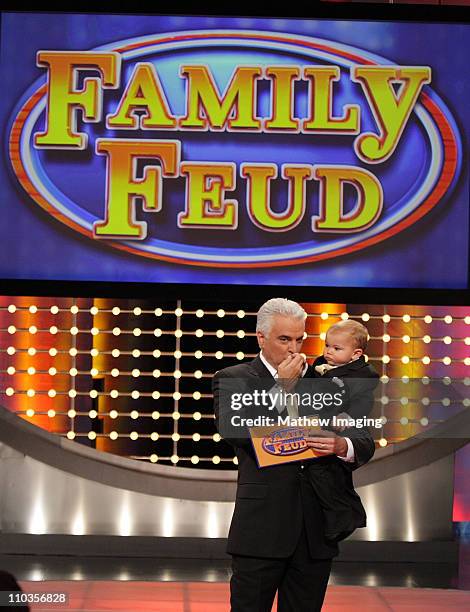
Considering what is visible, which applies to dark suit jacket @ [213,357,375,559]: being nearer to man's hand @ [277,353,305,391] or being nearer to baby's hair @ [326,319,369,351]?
man's hand @ [277,353,305,391]

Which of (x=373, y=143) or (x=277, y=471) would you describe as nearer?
(x=277, y=471)

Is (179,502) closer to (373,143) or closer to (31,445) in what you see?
(31,445)

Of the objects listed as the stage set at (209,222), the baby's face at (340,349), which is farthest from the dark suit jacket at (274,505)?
the stage set at (209,222)

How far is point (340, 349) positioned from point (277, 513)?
66 cm

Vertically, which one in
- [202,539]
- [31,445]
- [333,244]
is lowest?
[202,539]

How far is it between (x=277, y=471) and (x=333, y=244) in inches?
128

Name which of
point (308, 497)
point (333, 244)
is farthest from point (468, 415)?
point (308, 497)

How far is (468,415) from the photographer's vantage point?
6613mm

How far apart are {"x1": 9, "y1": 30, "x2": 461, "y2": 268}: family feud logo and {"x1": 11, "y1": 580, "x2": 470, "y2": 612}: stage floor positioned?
6.10 ft

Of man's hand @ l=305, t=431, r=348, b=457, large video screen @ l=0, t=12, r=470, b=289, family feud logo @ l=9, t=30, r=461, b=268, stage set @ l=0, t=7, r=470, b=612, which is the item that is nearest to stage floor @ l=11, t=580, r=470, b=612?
stage set @ l=0, t=7, r=470, b=612

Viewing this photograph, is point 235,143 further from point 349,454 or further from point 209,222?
point 349,454

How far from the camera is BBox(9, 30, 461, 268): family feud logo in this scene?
6555 mm

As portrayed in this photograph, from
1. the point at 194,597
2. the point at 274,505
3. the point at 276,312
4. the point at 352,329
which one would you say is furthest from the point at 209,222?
the point at 274,505

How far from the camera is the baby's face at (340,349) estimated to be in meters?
3.82
